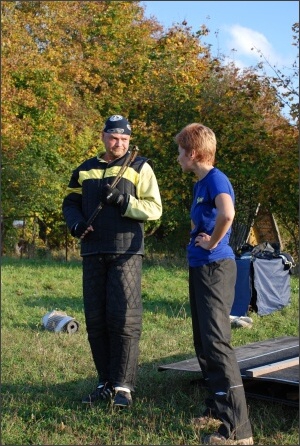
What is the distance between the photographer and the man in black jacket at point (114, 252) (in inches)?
209

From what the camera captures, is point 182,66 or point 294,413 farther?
point 182,66

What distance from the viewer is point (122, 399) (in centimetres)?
518

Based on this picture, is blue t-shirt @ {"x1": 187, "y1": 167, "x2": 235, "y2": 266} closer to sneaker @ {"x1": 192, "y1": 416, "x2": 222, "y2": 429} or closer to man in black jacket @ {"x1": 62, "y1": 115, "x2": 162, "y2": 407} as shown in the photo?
man in black jacket @ {"x1": 62, "y1": 115, "x2": 162, "y2": 407}

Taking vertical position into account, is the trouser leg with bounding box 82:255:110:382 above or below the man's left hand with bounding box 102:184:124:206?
below

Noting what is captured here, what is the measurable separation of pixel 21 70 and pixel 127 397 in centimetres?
1788

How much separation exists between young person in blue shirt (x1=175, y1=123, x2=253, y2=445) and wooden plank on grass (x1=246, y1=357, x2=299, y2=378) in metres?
0.38

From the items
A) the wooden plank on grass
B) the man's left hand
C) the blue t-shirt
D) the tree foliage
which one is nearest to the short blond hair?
the blue t-shirt

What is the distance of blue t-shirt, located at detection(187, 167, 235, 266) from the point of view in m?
4.50

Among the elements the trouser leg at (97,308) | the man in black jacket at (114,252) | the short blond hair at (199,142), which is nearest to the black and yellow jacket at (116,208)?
the man in black jacket at (114,252)

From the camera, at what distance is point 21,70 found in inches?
861

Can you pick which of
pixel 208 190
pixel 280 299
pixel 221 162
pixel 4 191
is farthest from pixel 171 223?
pixel 208 190

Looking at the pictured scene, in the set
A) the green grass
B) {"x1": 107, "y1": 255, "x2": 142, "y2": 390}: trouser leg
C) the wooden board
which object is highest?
{"x1": 107, "y1": 255, "x2": 142, "y2": 390}: trouser leg

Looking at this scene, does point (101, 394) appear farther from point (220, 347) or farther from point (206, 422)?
point (220, 347)

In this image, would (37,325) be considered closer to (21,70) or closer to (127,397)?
(127,397)
